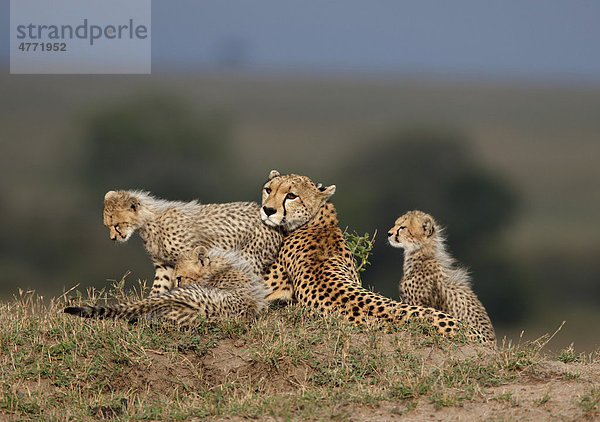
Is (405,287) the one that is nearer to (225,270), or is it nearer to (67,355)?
(225,270)

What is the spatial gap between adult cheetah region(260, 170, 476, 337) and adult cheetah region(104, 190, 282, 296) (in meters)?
0.12

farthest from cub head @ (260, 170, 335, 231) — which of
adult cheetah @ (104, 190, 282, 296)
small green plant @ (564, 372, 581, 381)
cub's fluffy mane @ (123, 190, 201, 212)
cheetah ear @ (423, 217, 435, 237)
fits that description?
small green plant @ (564, 372, 581, 381)

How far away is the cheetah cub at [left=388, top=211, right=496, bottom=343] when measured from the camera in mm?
5418

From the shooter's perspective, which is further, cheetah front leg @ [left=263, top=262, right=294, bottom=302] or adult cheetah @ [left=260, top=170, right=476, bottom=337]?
cheetah front leg @ [left=263, top=262, right=294, bottom=302]

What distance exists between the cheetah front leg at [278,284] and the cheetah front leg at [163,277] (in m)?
0.65

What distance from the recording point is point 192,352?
462 cm

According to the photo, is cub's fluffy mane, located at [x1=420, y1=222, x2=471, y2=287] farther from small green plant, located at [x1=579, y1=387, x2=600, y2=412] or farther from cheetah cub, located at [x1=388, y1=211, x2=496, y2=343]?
small green plant, located at [x1=579, y1=387, x2=600, y2=412]

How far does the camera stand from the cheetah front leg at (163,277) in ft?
18.1

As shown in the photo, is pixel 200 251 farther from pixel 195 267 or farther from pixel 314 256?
pixel 314 256

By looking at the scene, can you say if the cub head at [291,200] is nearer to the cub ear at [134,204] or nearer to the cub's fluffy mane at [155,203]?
the cub's fluffy mane at [155,203]

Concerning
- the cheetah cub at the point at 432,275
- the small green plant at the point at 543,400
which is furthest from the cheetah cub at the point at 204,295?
the small green plant at the point at 543,400

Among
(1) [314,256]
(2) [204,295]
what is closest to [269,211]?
(1) [314,256]

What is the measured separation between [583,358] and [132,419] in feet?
8.63

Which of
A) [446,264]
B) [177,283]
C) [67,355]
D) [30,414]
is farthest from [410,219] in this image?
[30,414]
